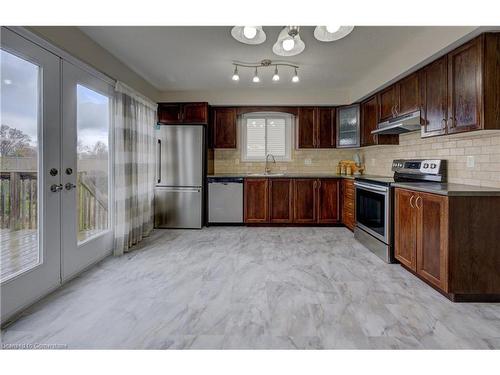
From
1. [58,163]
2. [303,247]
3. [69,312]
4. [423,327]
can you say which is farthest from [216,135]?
[423,327]

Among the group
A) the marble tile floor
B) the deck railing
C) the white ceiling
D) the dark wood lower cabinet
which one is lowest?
the marble tile floor

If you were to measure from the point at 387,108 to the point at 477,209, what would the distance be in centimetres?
205

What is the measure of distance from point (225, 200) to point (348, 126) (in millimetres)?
2592

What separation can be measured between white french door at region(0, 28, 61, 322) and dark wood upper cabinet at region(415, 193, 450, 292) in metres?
3.31

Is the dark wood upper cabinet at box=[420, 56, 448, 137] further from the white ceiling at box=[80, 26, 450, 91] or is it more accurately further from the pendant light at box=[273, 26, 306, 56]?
the pendant light at box=[273, 26, 306, 56]

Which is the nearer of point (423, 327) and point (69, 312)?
point (423, 327)

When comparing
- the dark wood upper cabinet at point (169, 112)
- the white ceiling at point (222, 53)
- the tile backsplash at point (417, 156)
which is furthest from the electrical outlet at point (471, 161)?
the dark wood upper cabinet at point (169, 112)

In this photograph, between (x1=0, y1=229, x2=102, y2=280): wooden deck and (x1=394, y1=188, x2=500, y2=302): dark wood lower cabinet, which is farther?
(x1=394, y1=188, x2=500, y2=302): dark wood lower cabinet

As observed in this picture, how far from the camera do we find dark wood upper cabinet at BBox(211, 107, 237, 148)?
17.4 feet

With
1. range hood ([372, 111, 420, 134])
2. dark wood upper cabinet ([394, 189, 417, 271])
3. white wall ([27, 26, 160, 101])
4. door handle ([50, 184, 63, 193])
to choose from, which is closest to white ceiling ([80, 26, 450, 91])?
white wall ([27, 26, 160, 101])

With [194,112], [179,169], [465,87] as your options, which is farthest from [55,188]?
[465,87]
